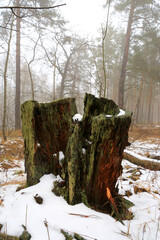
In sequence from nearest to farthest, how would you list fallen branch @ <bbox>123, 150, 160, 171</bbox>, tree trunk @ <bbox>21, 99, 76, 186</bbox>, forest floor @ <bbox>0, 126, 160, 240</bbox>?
1. forest floor @ <bbox>0, 126, 160, 240</bbox>
2. tree trunk @ <bbox>21, 99, 76, 186</bbox>
3. fallen branch @ <bbox>123, 150, 160, 171</bbox>

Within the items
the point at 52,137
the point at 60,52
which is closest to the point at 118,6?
the point at 60,52

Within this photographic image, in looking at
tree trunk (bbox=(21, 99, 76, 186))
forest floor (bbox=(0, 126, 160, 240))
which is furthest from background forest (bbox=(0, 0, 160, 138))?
forest floor (bbox=(0, 126, 160, 240))

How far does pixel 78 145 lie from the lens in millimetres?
1474

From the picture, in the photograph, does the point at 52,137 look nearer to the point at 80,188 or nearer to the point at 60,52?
the point at 80,188

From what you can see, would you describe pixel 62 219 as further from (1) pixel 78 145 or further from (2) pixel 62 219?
(1) pixel 78 145

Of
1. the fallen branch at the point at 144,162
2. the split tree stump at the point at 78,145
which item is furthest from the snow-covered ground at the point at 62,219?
the fallen branch at the point at 144,162

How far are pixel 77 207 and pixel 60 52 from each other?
10.5 metres

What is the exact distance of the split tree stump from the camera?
4.22ft

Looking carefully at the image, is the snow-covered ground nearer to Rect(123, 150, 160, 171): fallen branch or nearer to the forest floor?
the forest floor

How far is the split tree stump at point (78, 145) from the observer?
1286 mm

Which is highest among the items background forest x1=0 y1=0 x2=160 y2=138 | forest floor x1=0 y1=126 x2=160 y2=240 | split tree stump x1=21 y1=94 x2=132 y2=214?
background forest x1=0 y1=0 x2=160 y2=138

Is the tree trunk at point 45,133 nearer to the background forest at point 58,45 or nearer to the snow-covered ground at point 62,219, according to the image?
the snow-covered ground at point 62,219

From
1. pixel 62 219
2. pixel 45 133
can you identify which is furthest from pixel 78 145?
pixel 62 219

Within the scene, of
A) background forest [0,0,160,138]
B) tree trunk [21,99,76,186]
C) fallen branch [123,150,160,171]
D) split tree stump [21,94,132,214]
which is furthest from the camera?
background forest [0,0,160,138]
